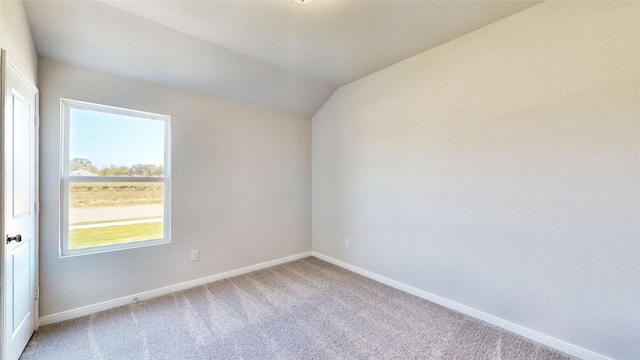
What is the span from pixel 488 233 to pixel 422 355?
3.89 ft

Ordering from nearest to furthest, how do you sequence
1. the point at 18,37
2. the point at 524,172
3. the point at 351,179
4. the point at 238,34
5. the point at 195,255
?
the point at 18,37
the point at 524,172
the point at 238,34
the point at 195,255
the point at 351,179

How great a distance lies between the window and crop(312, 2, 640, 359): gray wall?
2.57 m

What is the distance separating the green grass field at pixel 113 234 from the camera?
2381 mm

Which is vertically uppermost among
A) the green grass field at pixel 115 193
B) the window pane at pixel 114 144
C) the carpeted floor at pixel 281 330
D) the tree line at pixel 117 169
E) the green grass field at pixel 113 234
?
the window pane at pixel 114 144

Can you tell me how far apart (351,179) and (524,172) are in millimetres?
1893

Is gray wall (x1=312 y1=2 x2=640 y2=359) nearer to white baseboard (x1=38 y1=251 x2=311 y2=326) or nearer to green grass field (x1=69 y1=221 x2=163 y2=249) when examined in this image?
white baseboard (x1=38 y1=251 x2=311 y2=326)

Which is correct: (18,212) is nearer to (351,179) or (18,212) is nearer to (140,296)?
(140,296)

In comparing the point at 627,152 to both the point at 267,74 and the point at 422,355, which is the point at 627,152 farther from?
the point at 267,74

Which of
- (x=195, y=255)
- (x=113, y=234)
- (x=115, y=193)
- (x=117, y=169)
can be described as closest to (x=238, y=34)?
(x=117, y=169)

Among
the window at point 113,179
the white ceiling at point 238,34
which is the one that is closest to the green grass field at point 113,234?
the window at point 113,179

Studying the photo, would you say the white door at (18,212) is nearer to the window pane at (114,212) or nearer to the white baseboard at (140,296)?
the white baseboard at (140,296)

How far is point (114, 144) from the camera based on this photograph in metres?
2.56

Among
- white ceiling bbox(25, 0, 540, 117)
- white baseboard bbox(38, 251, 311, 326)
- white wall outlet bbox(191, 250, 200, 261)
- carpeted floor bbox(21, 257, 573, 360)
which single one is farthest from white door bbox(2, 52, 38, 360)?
white wall outlet bbox(191, 250, 200, 261)

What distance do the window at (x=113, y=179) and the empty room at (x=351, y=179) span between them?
0.06 ft
